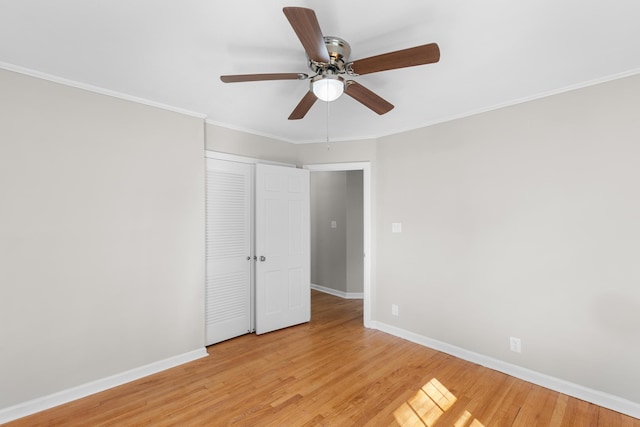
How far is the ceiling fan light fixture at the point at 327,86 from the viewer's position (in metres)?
1.76

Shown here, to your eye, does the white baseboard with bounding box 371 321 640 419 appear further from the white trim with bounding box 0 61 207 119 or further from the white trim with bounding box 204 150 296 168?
the white trim with bounding box 0 61 207 119

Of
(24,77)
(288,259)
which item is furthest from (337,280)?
(24,77)

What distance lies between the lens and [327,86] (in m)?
1.78

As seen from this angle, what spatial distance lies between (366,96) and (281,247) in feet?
7.52

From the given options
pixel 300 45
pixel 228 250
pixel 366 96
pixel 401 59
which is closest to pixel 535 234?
pixel 366 96

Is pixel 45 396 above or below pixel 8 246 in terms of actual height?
below

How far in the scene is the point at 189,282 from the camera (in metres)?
3.00

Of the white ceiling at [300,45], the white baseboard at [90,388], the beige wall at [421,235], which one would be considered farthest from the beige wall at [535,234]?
the white baseboard at [90,388]

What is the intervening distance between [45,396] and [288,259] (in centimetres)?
244

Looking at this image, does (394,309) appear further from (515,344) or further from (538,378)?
(538,378)

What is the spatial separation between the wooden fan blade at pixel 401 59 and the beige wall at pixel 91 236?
6.87ft

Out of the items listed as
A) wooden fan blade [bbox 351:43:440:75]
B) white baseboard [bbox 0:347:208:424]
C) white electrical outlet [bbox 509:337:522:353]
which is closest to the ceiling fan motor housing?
wooden fan blade [bbox 351:43:440:75]

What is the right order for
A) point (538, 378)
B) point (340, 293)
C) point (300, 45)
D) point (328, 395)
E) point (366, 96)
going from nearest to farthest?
point (300, 45)
point (366, 96)
point (328, 395)
point (538, 378)
point (340, 293)

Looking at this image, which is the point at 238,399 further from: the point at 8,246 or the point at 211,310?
the point at 8,246
